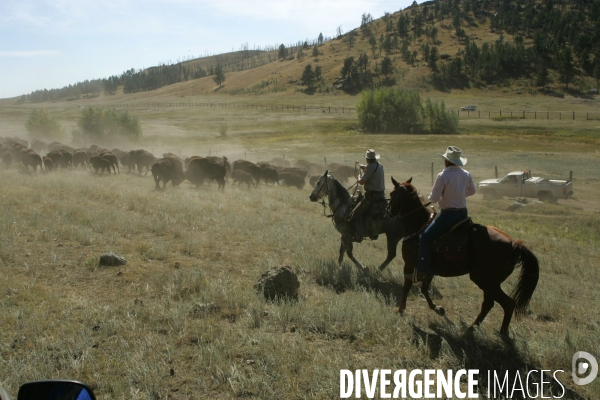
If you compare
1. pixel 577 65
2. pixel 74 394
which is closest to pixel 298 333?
pixel 74 394

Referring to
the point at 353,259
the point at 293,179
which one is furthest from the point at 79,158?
the point at 353,259

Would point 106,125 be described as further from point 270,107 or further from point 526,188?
point 270,107

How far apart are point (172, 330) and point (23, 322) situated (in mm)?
1933

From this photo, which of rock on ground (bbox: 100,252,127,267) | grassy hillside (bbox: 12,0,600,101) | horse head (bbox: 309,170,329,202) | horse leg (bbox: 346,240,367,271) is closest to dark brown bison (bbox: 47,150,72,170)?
rock on ground (bbox: 100,252,127,267)

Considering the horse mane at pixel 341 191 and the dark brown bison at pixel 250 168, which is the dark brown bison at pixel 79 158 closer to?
the dark brown bison at pixel 250 168

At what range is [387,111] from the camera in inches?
2849

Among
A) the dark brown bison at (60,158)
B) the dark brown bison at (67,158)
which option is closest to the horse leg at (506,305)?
the dark brown bison at (60,158)

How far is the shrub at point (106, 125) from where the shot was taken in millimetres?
54312

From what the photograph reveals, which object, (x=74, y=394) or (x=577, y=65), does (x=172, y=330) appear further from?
(x=577, y=65)

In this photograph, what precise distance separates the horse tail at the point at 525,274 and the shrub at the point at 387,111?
67.4 metres

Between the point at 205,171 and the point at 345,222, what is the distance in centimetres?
1486

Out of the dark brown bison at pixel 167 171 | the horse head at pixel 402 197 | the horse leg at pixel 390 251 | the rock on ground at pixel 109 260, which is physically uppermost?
the horse head at pixel 402 197

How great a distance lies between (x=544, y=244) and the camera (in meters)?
14.9

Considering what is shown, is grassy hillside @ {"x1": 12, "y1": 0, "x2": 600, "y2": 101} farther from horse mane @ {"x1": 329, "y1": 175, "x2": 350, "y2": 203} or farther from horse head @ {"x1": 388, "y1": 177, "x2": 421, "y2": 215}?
horse head @ {"x1": 388, "y1": 177, "x2": 421, "y2": 215}
